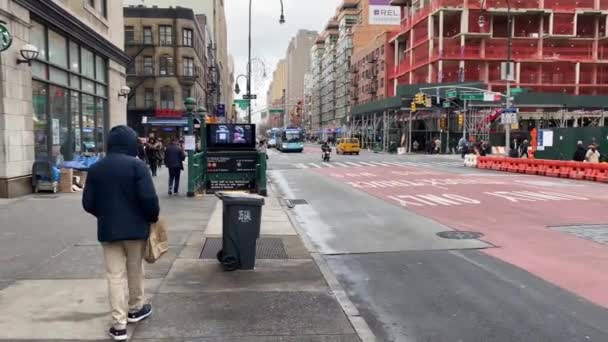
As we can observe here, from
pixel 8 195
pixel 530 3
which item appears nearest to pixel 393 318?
pixel 8 195

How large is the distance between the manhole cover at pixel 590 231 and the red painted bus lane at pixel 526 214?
0.23 metres

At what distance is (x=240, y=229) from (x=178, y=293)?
1.28 metres

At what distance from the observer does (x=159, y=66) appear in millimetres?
60344

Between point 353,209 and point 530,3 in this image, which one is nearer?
point 353,209

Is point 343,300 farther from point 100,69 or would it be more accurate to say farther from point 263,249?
point 100,69

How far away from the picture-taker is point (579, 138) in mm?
32094

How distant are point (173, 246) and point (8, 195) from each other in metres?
7.45

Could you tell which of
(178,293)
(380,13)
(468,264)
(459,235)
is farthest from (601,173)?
(380,13)

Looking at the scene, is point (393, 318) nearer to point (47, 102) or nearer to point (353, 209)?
point (353, 209)

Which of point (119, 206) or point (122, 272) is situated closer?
point (119, 206)

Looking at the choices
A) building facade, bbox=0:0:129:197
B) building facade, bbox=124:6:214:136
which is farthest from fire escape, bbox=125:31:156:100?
building facade, bbox=0:0:129:197

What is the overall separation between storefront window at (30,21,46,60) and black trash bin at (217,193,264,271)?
11378 mm

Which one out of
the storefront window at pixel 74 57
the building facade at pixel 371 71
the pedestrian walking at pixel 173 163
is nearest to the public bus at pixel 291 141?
the building facade at pixel 371 71

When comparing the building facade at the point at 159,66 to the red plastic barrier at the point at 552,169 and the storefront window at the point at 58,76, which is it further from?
the storefront window at the point at 58,76
